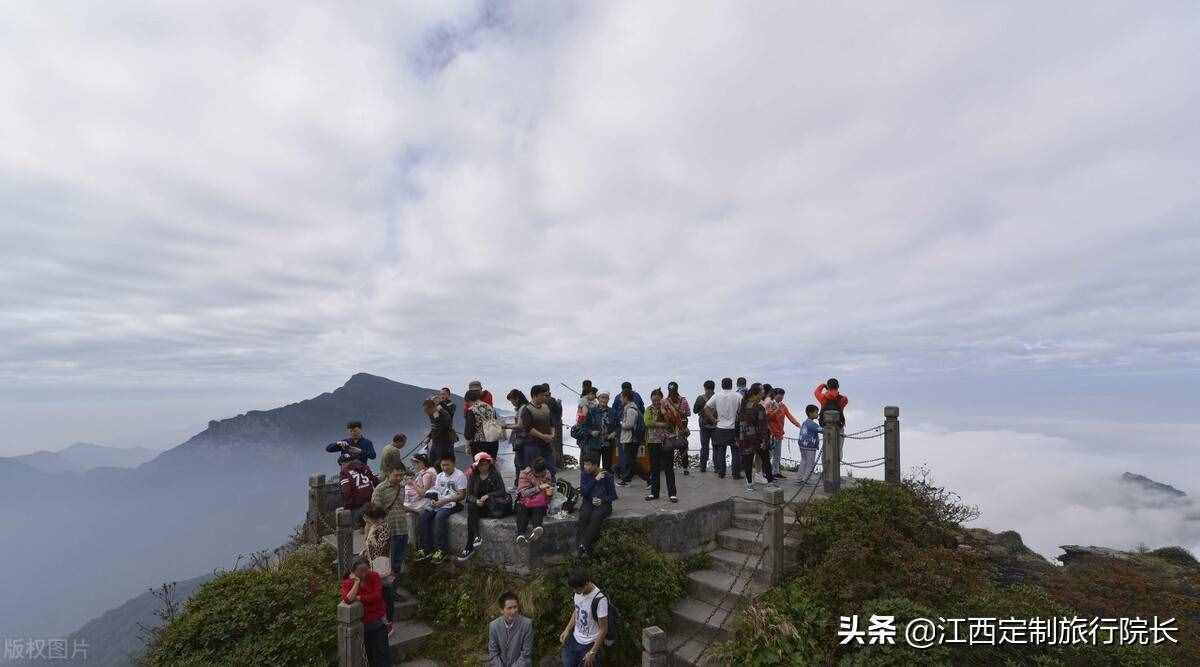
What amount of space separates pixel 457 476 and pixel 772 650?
6.00 metres

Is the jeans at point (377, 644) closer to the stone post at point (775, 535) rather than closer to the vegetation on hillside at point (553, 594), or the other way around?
the vegetation on hillside at point (553, 594)

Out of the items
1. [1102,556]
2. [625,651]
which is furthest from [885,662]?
[1102,556]

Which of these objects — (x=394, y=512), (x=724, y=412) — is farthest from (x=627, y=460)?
(x=394, y=512)

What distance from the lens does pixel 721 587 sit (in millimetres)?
9203

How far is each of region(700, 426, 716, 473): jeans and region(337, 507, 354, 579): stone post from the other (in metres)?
8.22

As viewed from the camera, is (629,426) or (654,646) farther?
(629,426)

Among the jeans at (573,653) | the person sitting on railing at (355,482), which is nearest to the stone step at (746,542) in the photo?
the jeans at (573,653)

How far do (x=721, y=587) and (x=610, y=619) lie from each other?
7.63 ft

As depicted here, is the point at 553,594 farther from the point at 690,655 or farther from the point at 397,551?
the point at 397,551

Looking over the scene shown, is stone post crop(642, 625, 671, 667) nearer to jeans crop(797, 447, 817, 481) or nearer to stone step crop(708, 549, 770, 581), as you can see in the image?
stone step crop(708, 549, 770, 581)

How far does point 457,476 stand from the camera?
9992 mm

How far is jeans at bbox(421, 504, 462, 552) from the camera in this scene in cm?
978

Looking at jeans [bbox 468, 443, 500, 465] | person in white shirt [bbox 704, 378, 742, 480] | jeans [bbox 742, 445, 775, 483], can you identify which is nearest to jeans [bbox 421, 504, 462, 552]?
jeans [bbox 468, 443, 500, 465]

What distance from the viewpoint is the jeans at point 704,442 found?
13477 mm
